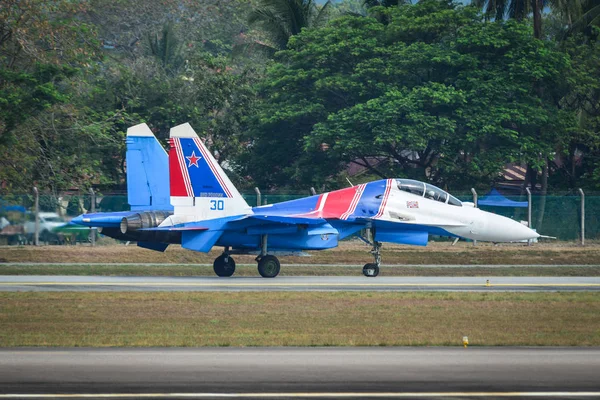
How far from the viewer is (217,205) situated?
2652cm

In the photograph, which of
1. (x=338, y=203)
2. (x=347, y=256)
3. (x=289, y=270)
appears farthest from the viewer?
(x=347, y=256)

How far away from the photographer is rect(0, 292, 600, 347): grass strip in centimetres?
1509

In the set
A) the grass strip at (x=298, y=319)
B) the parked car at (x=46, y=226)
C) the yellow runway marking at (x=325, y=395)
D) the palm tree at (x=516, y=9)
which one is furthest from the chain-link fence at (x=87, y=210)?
the yellow runway marking at (x=325, y=395)

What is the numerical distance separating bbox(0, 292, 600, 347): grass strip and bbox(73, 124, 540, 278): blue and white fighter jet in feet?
15.2

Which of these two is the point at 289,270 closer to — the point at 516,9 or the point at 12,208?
the point at 12,208

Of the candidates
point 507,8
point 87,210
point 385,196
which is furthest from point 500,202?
point 87,210

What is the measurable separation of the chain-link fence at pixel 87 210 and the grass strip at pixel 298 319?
44.5ft

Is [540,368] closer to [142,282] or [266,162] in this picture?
[142,282]

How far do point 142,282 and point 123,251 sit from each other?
835 centimetres

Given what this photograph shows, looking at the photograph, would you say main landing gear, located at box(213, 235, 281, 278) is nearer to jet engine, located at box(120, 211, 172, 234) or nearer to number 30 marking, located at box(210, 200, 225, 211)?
number 30 marking, located at box(210, 200, 225, 211)

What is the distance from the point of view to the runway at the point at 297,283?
931 inches

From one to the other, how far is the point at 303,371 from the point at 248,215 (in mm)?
14599

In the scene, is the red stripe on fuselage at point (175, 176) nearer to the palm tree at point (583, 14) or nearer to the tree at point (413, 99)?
the tree at point (413, 99)

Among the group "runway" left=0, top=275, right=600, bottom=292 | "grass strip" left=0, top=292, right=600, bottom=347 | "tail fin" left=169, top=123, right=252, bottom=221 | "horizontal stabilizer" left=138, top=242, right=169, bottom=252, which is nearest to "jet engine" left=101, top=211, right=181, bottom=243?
"tail fin" left=169, top=123, right=252, bottom=221
